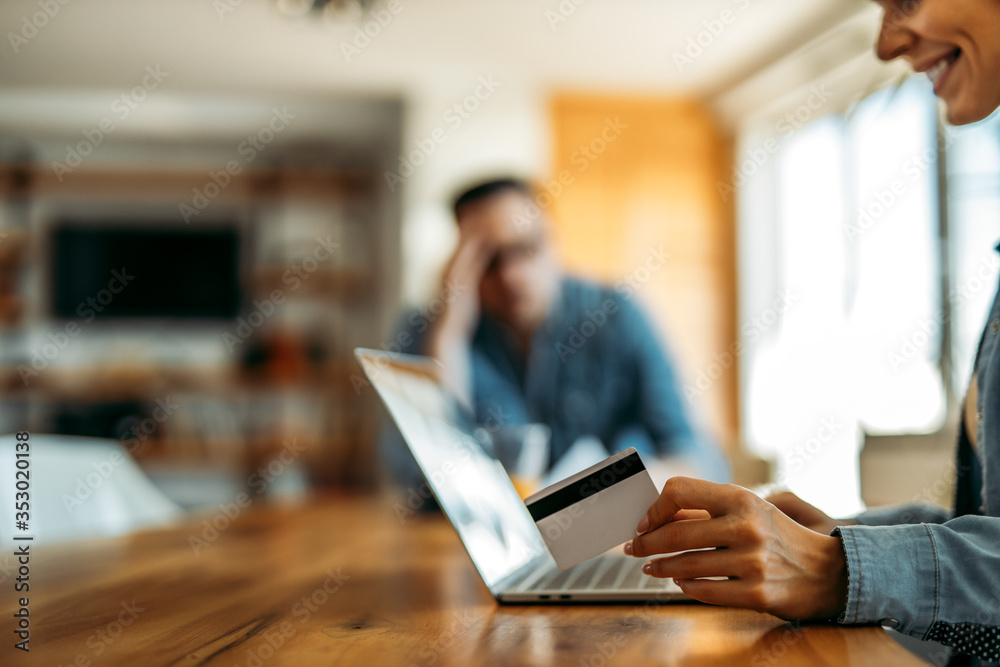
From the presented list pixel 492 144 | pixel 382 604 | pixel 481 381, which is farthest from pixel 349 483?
pixel 382 604

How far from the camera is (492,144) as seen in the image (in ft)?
13.6

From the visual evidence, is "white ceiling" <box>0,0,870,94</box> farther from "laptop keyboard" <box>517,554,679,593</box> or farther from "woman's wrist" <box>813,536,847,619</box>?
"woman's wrist" <box>813,536,847,619</box>

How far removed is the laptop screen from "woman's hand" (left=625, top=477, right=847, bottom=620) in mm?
175

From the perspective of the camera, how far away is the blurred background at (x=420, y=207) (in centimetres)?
327

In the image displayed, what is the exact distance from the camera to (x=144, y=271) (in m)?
4.68

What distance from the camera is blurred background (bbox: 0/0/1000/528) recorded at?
3268mm

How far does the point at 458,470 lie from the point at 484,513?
6 cm

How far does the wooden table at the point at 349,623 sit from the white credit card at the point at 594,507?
63 millimetres

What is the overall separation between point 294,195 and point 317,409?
1.34 m

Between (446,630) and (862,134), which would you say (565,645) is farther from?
(862,134)

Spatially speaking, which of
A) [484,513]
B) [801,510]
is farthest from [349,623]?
[801,510]

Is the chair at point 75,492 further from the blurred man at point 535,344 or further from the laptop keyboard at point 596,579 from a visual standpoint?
the laptop keyboard at point 596,579

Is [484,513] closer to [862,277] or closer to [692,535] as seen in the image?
[692,535]

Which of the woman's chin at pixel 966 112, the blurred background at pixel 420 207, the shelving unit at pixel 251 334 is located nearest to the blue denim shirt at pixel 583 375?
the woman's chin at pixel 966 112
